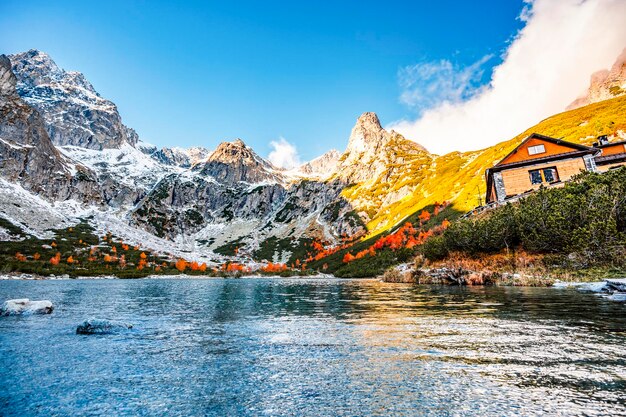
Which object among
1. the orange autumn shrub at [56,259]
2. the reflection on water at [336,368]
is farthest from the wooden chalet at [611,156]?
the orange autumn shrub at [56,259]

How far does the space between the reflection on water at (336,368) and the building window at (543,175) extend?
50.3 meters

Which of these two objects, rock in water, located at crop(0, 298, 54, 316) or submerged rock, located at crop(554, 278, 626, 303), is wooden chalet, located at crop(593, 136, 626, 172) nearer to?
submerged rock, located at crop(554, 278, 626, 303)

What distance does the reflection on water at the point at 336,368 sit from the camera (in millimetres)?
8211

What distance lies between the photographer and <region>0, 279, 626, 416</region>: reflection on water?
8211 mm

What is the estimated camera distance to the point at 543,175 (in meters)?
62.8

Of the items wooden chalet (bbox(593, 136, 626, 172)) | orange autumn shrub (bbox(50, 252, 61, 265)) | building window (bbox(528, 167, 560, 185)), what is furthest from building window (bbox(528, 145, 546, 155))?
orange autumn shrub (bbox(50, 252, 61, 265))

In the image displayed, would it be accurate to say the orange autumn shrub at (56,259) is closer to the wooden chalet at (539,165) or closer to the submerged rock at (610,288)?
the wooden chalet at (539,165)

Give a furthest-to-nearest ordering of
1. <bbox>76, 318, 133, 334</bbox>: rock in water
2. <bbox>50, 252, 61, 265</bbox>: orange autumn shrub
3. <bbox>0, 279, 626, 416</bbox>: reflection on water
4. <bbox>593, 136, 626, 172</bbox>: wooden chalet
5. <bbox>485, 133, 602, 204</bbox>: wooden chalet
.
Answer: <bbox>50, 252, 61, 265</bbox>: orange autumn shrub, <bbox>593, 136, 626, 172</bbox>: wooden chalet, <bbox>485, 133, 602, 204</bbox>: wooden chalet, <bbox>76, 318, 133, 334</bbox>: rock in water, <bbox>0, 279, 626, 416</bbox>: reflection on water

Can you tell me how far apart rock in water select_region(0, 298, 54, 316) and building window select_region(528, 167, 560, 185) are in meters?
77.0

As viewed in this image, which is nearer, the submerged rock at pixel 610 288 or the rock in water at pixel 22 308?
the submerged rock at pixel 610 288

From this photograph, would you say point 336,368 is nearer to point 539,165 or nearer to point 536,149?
point 539,165

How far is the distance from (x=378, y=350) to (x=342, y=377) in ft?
12.2

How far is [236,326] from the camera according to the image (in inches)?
835

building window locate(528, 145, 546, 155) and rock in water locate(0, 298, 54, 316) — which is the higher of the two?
building window locate(528, 145, 546, 155)
